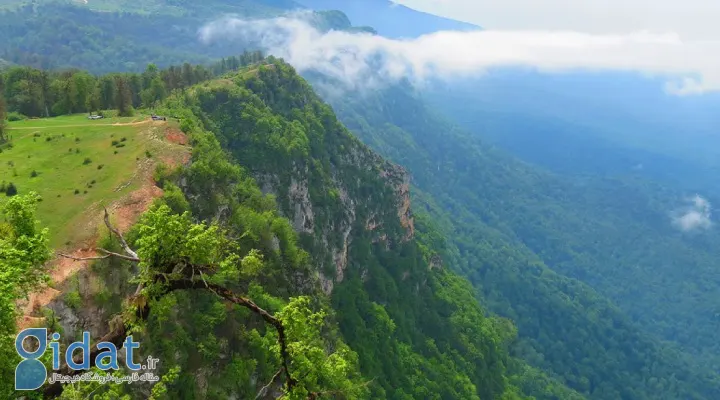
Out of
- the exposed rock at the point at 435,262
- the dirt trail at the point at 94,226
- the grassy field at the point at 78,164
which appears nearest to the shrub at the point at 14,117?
the grassy field at the point at 78,164

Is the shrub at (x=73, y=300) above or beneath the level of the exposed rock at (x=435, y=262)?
above

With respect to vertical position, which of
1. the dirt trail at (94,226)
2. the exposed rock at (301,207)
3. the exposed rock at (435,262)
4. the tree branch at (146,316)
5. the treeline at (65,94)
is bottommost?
the exposed rock at (435,262)

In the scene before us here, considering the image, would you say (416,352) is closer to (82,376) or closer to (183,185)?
(183,185)

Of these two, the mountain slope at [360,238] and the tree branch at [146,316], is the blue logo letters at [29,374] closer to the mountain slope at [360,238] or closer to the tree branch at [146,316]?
the tree branch at [146,316]

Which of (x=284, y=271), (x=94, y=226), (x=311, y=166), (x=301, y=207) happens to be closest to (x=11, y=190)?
(x=94, y=226)

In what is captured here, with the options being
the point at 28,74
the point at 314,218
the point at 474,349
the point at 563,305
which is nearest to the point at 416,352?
the point at 474,349

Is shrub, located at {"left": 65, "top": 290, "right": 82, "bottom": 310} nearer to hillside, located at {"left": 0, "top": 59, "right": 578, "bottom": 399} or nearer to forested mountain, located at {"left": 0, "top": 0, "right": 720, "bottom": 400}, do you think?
hillside, located at {"left": 0, "top": 59, "right": 578, "bottom": 399}
